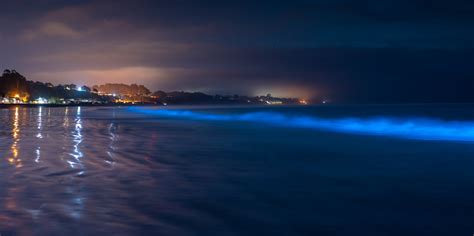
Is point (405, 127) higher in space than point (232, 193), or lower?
higher

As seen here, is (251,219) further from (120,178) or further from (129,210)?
(120,178)

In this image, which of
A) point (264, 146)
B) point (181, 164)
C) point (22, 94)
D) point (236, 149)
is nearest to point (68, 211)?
A: point (181, 164)

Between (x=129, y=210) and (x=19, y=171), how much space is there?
566cm

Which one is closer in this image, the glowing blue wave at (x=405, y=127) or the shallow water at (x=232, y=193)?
the shallow water at (x=232, y=193)

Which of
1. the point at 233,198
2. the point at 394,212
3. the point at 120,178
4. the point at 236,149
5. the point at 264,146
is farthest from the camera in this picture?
the point at 264,146

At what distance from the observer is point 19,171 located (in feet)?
41.5

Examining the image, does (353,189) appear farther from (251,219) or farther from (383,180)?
(251,219)

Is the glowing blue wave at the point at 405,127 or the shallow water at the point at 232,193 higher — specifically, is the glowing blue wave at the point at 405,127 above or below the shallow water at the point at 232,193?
above

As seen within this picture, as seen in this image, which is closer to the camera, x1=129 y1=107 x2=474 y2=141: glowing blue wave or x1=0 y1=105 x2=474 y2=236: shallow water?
x1=0 y1=105 x2=474 y2=236: shallow water

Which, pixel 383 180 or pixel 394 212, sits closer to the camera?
pixel 394 212

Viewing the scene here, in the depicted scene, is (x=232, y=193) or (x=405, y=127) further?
(x=405, y=127)

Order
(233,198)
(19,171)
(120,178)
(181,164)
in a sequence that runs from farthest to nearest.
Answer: (181,164) → (19,171) → (120,178) → (233,198)

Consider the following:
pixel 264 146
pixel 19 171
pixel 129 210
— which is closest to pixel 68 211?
pixel 129 210

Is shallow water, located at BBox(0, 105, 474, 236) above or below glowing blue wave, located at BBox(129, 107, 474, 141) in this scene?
below
